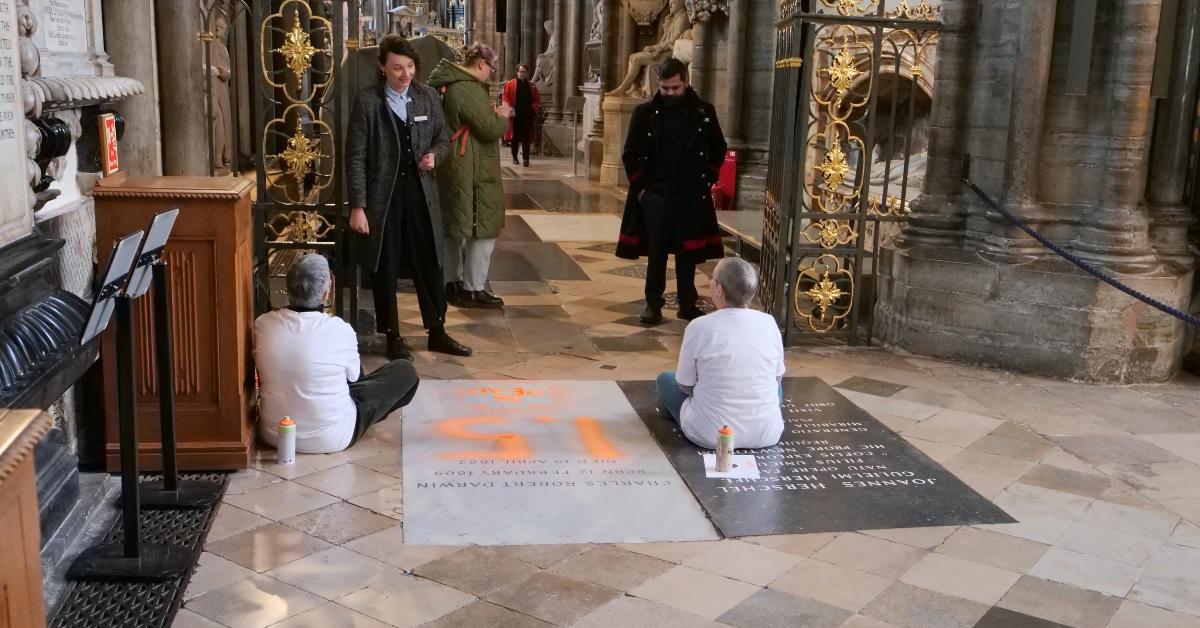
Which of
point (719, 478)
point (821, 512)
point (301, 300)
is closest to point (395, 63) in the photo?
point (301, 300)

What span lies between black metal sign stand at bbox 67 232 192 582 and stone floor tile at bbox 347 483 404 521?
70cm

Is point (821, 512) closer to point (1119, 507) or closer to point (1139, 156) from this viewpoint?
point (1119, 507)

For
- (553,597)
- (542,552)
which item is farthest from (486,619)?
(542,552)

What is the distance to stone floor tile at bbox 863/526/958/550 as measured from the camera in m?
4.03

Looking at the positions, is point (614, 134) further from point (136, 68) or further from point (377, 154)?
point (136, 68)

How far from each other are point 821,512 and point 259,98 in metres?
3.53

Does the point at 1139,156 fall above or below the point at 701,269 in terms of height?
above

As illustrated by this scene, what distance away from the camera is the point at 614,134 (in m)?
16.0

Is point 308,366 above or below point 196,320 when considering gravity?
below

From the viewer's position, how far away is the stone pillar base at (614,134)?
15711mm

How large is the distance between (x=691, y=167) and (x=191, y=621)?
4604mm

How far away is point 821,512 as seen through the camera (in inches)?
168

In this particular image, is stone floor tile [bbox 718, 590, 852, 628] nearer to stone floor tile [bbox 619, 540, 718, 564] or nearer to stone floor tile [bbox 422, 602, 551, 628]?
stone floor tile [bbox 619, 540, 718, 564]

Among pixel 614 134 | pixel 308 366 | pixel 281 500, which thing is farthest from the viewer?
pixel 614 134
